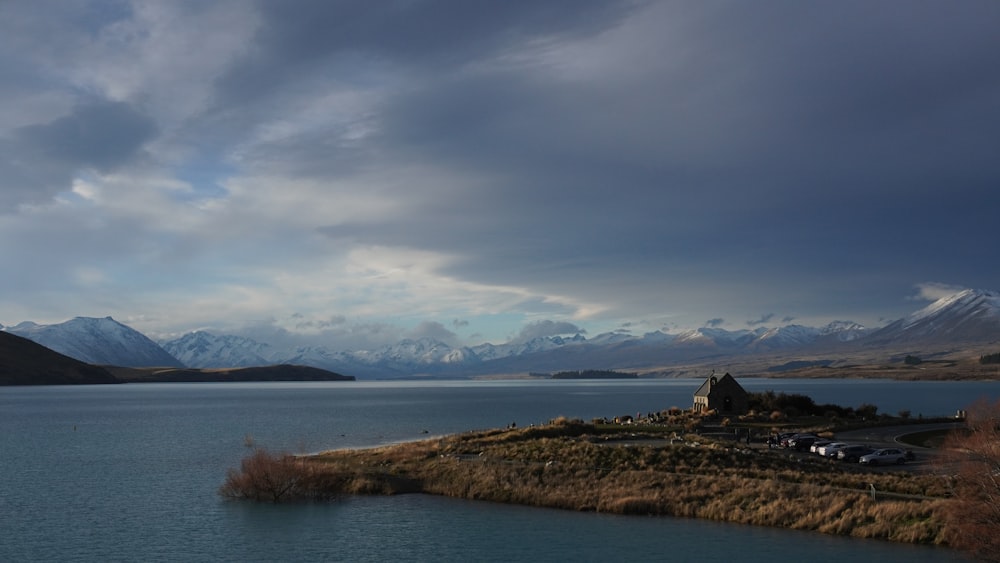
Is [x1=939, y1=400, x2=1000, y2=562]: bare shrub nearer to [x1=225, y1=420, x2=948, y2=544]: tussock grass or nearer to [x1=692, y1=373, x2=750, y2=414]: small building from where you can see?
[x1=225, y1=420, x2=948, y2=544]: tussock grass

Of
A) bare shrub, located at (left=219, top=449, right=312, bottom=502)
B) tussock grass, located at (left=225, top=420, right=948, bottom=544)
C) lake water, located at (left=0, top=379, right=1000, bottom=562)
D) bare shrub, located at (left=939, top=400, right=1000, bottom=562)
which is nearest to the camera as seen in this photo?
bare shrub, located at (left=939, top=400, right=1000, bottom=562)

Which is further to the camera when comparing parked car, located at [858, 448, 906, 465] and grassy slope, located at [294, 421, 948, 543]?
parked car, located at [858, 448, 906, 465]

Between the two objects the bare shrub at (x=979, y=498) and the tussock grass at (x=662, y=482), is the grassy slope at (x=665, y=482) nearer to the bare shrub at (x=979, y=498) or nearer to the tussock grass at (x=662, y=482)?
the tussock grass at (x=662, y=482)

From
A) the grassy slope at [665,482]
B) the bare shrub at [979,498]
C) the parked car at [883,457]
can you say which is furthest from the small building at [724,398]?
the bare shrub at [979,498]

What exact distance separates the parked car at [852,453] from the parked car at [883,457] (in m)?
0.84

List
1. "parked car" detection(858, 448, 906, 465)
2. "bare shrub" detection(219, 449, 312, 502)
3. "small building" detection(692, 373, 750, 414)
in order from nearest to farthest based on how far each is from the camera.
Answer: "bare shrub" detection(219, 449, 312, 502) < "parked car" detection(858, 448, 906, 465) < "small building" detection(692, 373, 750, 414)

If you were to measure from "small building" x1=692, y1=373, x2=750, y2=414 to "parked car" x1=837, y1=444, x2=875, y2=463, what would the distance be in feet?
125

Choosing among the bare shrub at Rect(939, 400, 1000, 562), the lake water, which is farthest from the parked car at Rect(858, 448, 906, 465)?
the bare shrub at Rect(939, 400, 1000, 562)

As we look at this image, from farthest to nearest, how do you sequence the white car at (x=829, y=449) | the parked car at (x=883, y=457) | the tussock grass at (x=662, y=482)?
the white car at (x=829, y=449), the parked car at (x=883, y=457), the tussock grass at (x=662, y=482)

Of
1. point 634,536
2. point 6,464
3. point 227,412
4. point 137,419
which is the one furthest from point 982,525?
point 227,412

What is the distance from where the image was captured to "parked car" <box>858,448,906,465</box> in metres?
54.2

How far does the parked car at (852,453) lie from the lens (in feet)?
184

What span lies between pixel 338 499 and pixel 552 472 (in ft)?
44.7

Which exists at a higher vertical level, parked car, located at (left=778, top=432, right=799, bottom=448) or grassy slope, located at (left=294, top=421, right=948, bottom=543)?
parked car, located at (left=778, top=432, right=799, bottom=448)
